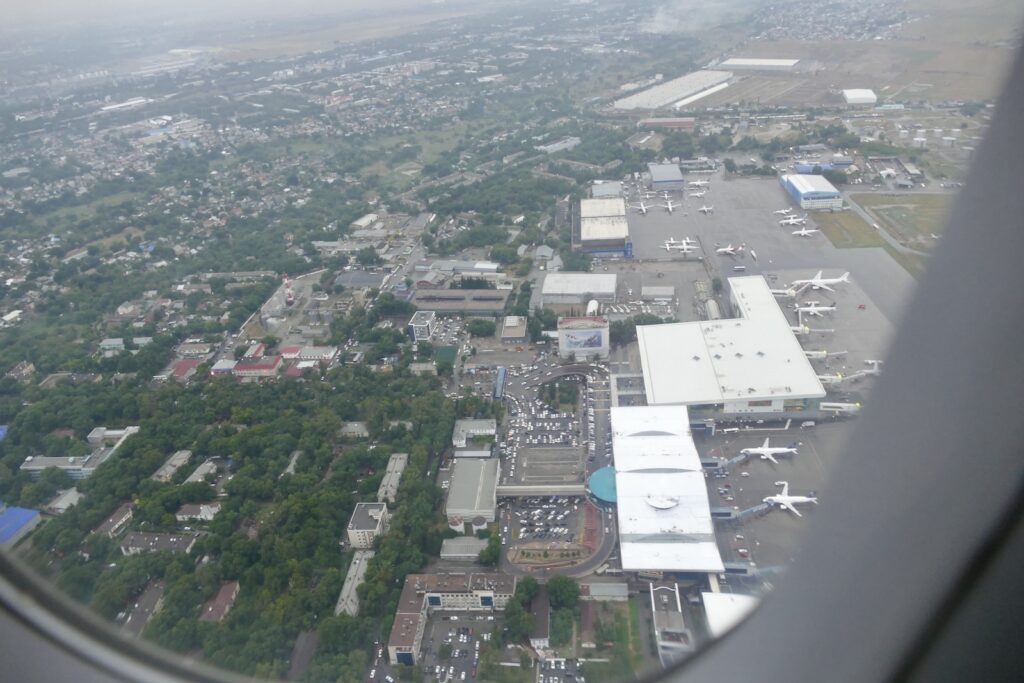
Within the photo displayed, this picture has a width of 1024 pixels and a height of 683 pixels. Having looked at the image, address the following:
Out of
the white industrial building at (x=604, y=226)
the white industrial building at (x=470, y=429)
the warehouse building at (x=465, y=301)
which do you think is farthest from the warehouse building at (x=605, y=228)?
the white industrial building at (x=470, y=429)

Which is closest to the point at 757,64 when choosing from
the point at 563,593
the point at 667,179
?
the point at 667,179

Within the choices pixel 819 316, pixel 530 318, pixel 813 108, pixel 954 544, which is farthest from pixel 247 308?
pixel 813 108

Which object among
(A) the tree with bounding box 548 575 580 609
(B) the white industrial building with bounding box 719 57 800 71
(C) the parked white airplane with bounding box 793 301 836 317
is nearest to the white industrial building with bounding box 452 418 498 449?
(A) the tree with bounding box 548 575 580 609

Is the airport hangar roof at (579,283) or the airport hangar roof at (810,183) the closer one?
the airport hangar roof at (579,283)

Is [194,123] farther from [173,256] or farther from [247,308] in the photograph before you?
[247,308]

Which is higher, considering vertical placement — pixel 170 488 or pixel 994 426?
pixel 994 426

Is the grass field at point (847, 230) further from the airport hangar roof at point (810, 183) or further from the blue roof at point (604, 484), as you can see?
the blue roof at point (604, 484)
